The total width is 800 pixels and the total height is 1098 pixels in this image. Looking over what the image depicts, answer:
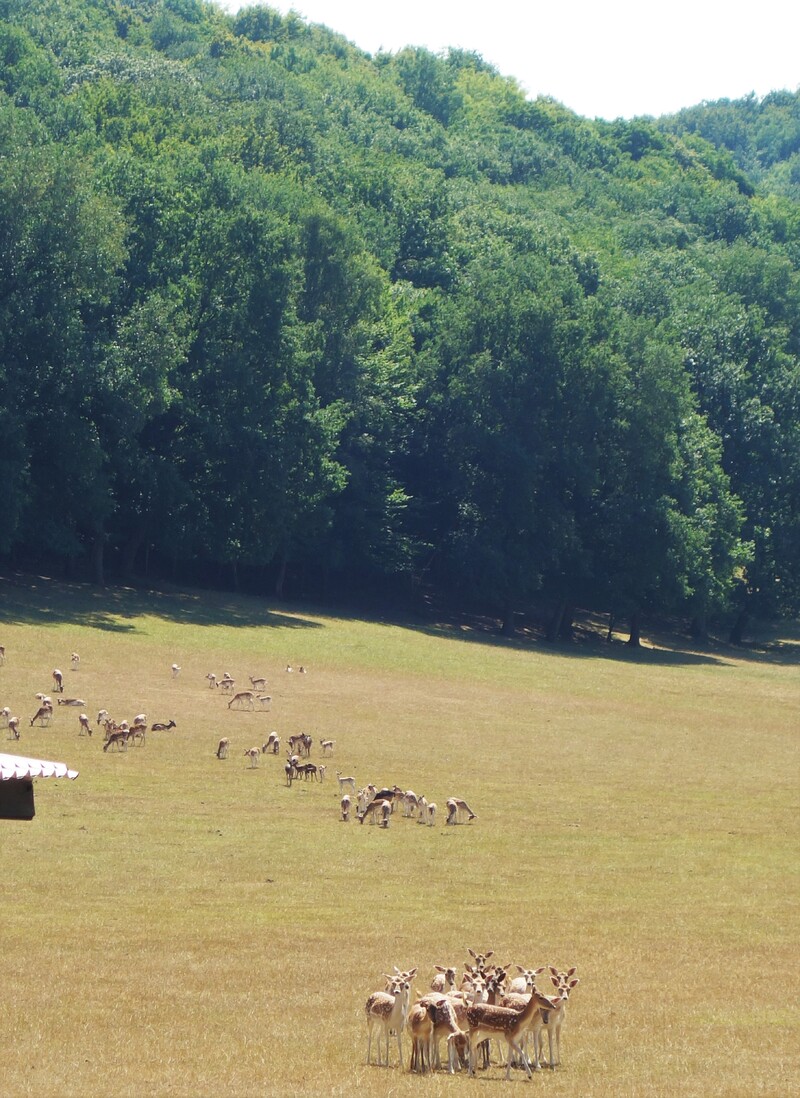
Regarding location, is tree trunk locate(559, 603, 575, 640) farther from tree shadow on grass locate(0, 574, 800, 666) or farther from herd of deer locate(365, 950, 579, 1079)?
herd of deer locate(365, 950, 579, 1079)

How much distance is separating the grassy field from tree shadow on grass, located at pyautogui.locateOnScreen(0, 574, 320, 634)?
3385 millimetres

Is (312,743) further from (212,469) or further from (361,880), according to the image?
(212,469)

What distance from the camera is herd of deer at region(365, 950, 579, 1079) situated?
15.1m

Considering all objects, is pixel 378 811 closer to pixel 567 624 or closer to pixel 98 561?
pixel 98 561

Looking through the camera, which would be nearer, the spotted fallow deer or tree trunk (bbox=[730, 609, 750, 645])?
the spotted fallow deer

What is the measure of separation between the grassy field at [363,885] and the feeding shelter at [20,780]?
332 centimetres

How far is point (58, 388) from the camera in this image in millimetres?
58250

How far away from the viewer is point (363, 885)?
24.3 metres

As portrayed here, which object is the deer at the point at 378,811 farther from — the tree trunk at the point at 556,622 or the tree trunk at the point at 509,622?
the tree trunk at the point at 556,622

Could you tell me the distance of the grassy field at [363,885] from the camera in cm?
1556

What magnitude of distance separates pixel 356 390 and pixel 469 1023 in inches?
2383

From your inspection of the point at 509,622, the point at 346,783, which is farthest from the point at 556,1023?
the point at 509,622

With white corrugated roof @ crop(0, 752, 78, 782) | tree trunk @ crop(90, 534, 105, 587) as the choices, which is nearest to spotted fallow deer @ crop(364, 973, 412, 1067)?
white corrugated roof @ crop(0, 752, 78, 782)

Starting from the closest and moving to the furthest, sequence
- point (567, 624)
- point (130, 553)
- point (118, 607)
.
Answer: point (118, 607) < point (130, 553) < point (567, 624)
